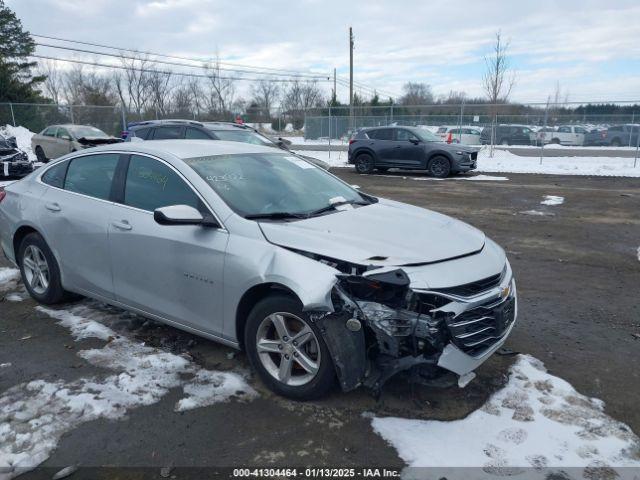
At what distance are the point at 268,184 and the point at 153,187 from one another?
0.92 metres

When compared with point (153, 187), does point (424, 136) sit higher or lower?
lower

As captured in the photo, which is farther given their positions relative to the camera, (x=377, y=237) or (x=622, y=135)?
(x=622, y=135)

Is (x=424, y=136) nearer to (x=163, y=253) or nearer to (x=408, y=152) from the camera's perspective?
(x=408, y=152)

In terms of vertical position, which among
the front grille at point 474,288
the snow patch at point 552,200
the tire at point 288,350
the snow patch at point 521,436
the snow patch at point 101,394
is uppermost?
the front grille at point 474,288

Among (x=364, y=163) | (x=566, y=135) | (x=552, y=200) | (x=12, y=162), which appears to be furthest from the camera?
(x=566, y=135)

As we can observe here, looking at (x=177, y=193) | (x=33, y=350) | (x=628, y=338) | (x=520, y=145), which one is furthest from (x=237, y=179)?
(x=520, y=145)

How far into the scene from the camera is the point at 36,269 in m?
5.07

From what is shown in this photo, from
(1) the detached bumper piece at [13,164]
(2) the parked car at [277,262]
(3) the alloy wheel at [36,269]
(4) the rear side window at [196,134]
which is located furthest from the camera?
(1) the detached bumper piece at [13,164]

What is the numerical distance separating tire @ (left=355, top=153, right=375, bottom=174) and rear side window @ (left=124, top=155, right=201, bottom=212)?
1470 centimetres

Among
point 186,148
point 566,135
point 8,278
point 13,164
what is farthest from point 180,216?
point 566,135

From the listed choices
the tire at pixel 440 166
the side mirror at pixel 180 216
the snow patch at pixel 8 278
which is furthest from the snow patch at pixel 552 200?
the snow patch at pixel 8 278

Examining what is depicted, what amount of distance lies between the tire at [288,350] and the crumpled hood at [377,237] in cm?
42

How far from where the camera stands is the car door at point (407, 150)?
17.3m

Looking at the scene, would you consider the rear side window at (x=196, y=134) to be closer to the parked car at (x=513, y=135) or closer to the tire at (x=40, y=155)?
the tire at (x=40, y=155)
